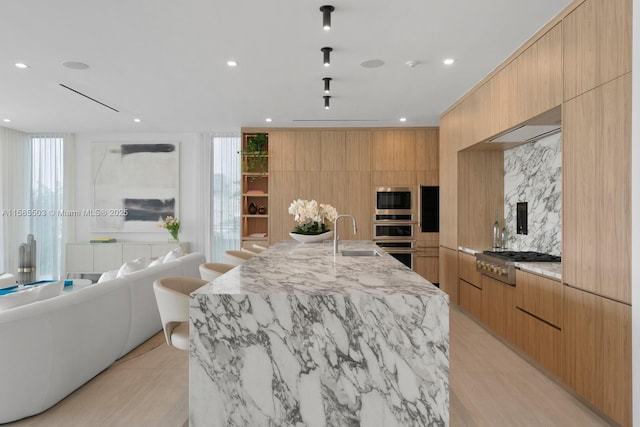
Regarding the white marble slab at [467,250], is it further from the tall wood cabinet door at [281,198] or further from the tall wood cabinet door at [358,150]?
the tall wood cabinet door at [281,198]

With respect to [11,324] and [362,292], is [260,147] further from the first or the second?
[362,292]

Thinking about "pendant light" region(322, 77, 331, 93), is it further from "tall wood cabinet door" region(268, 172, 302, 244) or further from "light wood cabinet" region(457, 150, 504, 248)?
"tall wood cabinet door" region(268, 172, 302, 244)

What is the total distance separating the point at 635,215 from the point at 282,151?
16.9 ft

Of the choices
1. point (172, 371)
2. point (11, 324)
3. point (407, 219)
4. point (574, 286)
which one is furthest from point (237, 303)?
point (407, 219)

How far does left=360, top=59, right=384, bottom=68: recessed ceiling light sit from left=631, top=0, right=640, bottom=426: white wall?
6.65ft

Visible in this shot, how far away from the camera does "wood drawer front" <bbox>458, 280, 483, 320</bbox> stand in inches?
180

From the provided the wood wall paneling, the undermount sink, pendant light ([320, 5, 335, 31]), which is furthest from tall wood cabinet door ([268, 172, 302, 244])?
pendant light ([320, 5, 335, 31])

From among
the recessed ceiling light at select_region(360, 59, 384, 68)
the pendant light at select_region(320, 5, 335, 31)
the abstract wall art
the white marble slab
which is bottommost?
the white marble slab

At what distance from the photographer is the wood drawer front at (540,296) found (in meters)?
2.96

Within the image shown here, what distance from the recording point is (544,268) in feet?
10.5

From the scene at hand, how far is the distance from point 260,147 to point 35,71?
3254mm

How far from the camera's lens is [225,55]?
12.1 ft

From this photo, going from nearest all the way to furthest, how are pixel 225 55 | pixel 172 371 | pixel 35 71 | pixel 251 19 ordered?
pixel 251 19 < pixel 172 371 < pixel 225 55 < pixel 35 71

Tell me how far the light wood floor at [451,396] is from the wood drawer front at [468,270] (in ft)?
3.40
